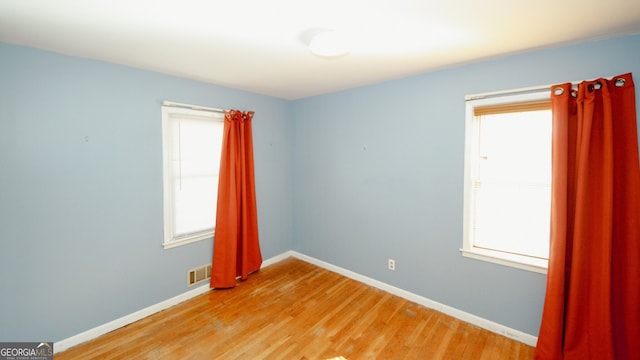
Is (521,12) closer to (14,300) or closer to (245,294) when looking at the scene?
(245,294)

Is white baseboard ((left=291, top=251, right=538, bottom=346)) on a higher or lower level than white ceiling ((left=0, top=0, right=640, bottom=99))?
lower

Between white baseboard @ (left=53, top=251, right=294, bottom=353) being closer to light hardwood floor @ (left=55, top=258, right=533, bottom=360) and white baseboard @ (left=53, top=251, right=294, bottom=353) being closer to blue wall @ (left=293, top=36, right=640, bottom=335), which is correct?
light hardwood floor @ (left=55, top=258, right=533, bottom=360)

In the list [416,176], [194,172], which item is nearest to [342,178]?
[416,176]

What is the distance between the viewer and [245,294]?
9.52 ft

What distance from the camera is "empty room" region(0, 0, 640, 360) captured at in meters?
1.68

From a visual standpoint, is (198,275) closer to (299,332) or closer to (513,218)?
(299,332)

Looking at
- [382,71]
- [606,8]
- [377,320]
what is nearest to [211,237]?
[377,320]

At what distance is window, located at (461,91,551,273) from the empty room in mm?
16

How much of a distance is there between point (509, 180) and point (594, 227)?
61 centimetres

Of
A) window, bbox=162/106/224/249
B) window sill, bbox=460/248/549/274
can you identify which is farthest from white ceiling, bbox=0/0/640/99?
window sill, bbox=460/248/549/274

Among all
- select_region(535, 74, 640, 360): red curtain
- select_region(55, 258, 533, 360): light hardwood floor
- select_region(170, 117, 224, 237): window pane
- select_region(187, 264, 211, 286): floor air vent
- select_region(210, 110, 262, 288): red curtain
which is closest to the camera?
select_region(535, 74, 640, 360): red curtain

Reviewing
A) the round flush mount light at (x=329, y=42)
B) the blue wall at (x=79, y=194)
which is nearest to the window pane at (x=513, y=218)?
the round flush mount light at (x=329, y=42)

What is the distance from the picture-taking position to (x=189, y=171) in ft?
9.27

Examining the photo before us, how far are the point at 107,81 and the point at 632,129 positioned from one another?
383 centimetres
